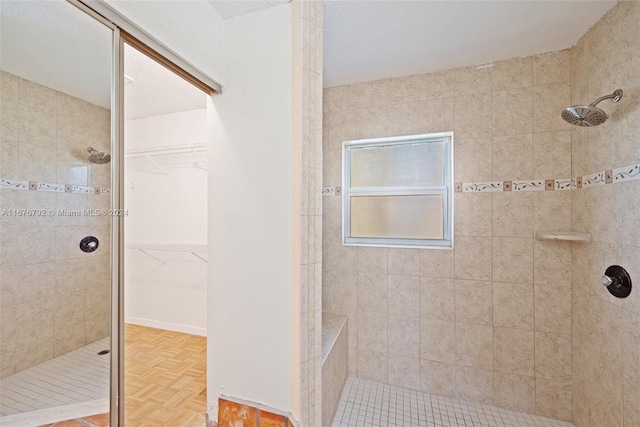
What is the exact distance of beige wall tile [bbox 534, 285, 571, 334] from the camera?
5.38 ft

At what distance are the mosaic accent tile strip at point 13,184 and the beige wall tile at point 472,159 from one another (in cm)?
213

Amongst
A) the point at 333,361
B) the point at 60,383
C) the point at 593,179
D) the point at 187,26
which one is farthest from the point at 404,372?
the point at 187,26

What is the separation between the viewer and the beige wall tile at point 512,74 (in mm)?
1704

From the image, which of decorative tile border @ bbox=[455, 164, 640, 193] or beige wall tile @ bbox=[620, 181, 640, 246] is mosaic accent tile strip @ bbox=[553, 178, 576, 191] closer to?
decorative tile border @ bbox=[455, 164, 640, 193]

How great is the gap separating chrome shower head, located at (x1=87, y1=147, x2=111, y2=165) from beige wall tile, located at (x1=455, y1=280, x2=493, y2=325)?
2.06 m

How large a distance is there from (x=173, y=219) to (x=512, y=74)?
2.86 m

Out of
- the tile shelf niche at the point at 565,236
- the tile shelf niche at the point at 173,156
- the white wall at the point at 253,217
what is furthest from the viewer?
the tile shelf niche at the point at 173,156

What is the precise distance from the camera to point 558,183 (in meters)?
1.65

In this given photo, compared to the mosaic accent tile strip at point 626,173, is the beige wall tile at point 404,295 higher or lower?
lower

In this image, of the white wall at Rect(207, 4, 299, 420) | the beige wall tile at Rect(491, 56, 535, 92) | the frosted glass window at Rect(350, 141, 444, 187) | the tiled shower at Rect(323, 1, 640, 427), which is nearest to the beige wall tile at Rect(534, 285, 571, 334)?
the tiled shower at Rect(323, 1, 640, 427)

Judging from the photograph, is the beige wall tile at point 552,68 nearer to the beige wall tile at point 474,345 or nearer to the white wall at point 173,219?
the beige wall tile at point 474,345

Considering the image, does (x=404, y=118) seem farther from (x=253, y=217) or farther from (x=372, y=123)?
(x=253, y=217)

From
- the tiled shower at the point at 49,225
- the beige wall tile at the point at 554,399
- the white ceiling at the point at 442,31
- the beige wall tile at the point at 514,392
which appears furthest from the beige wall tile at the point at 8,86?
the beige wall tile at the point at 554,399

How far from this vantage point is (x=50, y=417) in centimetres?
77
